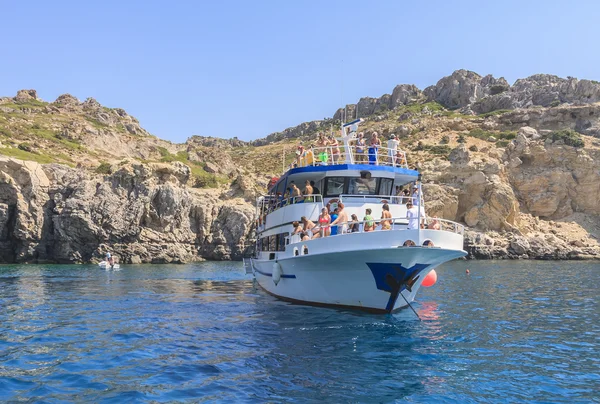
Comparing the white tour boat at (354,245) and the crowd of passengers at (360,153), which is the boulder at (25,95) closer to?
the white tour boat at (354,245)

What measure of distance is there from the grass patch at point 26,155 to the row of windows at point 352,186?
155 ft

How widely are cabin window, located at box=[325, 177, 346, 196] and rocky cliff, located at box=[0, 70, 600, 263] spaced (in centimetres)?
1681

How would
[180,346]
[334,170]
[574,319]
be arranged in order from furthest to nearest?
[334,170]
[574,319]
[180,346]

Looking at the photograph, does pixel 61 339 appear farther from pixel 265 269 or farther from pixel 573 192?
pixel 573 192

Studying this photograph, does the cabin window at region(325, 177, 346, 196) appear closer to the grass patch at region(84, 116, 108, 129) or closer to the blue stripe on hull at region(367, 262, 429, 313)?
the blue stripe on hull at region(367, 262, 429, 313)

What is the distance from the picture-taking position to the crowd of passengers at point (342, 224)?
1481cm

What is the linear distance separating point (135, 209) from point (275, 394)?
46445mm

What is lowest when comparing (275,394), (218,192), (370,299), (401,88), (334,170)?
(275,394)

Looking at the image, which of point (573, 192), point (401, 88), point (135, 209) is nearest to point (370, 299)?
point (135, 209)

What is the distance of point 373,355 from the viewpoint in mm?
10695

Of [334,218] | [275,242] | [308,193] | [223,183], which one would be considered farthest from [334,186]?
[223,183]

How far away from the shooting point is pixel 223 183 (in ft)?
233

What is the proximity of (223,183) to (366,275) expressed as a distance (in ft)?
192

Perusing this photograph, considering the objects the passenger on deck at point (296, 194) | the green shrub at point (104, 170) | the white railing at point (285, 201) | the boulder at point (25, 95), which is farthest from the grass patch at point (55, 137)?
the passenger on deck at point (296, 194)
